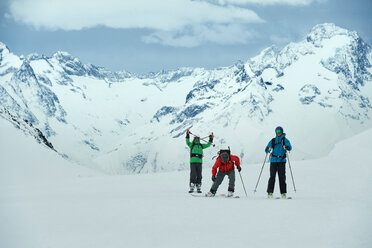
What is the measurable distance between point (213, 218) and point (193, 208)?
62.9 inches

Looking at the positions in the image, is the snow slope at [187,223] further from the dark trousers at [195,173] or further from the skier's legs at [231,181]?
the dark trousers at [195,173]

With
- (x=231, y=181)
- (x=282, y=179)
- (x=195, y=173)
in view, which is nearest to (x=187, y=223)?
(x=231, y=181)

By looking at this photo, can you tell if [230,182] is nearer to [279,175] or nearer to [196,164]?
[279,175]

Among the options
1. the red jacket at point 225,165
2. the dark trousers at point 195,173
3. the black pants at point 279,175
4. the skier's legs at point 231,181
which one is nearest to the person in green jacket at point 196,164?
the dark trousers at point 195,173

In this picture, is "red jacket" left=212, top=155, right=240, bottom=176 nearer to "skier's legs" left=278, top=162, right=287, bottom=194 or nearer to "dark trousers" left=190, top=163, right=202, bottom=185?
"dark trousers" left=190, top=163, right=202, bottom=185

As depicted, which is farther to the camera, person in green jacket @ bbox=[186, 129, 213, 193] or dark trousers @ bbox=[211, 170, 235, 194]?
person in green jacket @ bbox=[186, 129, 213, 193]

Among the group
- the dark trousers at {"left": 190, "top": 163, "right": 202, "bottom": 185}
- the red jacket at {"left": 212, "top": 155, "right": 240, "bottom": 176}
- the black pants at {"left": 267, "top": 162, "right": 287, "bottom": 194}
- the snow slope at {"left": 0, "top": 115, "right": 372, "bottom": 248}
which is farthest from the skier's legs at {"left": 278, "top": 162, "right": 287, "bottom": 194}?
the dark trousers at {"left": 190, "top": 163, "right": 202, "bottom": 185}

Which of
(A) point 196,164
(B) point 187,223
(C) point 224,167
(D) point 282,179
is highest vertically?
(A) point 196,164

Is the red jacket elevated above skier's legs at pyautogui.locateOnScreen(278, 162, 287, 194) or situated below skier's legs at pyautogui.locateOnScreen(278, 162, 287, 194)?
above

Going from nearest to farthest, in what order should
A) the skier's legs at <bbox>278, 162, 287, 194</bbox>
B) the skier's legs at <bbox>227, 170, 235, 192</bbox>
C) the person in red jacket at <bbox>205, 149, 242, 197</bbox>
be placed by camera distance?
the skier's legs at <bbox>278, 162, 287, 194</bbox> < the skier's legs at <bbox>227, 170, 235, 192</bbox> < the person in red jacket at <bbox>205, 149, 242, 197</bbox>

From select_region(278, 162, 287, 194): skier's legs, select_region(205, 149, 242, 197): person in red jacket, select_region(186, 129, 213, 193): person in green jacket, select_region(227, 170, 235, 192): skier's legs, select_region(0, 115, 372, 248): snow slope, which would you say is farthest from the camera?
select_region(186, 129, 213, 193): person in green jacket

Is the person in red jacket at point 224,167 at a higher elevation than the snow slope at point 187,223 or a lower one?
higher

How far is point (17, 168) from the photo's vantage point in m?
40.0

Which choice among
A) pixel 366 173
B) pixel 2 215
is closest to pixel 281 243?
pixel 2 215
